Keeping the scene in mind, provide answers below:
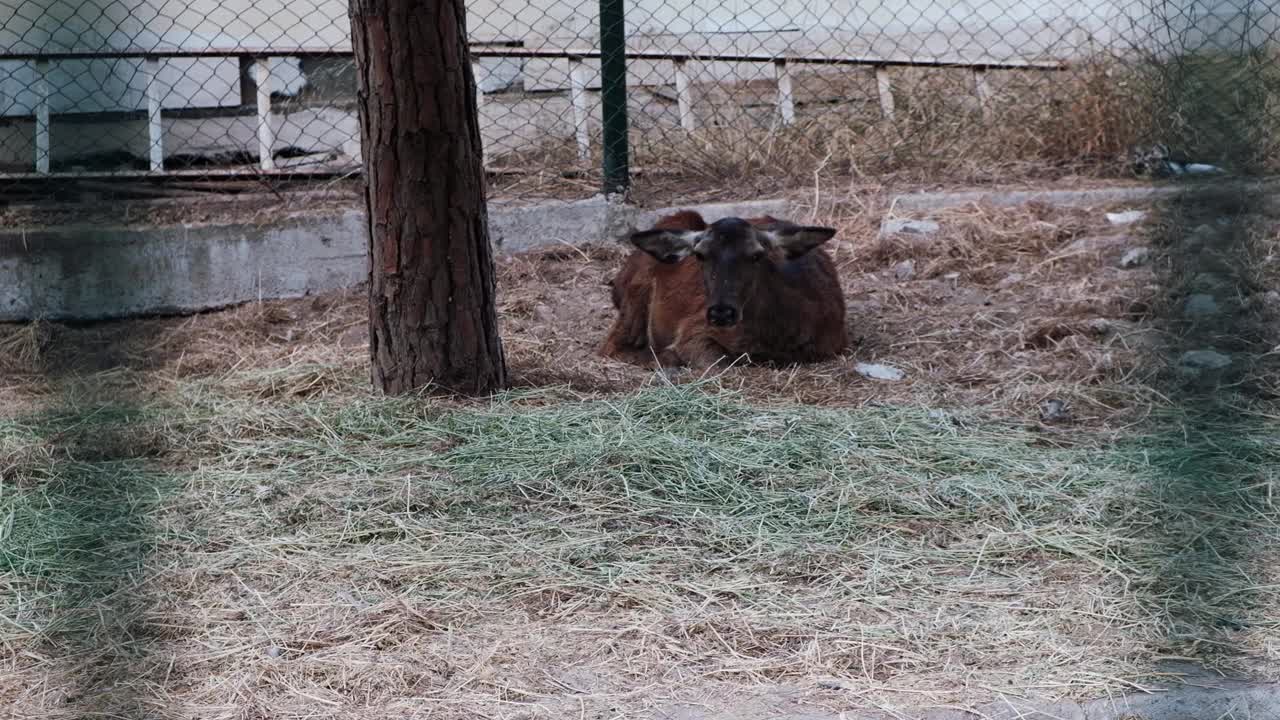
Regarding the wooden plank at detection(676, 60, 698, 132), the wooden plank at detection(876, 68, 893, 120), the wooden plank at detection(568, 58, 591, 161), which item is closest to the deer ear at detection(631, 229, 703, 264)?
the wooden plank at detection(568, 58, 591, 161)

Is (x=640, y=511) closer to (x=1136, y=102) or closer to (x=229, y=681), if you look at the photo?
(x=229, y=681)

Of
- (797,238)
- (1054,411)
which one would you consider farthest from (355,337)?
(1054,411)

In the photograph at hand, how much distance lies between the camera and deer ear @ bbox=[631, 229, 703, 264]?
7309 mm

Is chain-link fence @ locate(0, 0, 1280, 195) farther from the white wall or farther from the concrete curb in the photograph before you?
the concrete curb

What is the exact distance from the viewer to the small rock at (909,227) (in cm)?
906

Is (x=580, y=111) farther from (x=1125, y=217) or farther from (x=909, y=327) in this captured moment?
(x=1125, y=217)

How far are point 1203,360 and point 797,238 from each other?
2.13 meters

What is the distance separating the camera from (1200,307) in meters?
7.33

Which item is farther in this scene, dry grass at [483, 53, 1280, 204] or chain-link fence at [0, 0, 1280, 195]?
dry grass at [483, 53, 1280, 204]

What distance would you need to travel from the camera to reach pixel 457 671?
3799 mm

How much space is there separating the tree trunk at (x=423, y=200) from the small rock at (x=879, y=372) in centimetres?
197

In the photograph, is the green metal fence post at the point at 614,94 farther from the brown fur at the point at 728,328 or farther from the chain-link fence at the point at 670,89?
the brown fur at the point at 728,328

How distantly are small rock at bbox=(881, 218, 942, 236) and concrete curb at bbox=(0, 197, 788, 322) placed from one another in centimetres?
251

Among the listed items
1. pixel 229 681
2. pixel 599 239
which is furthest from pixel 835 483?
pixel 599 239
